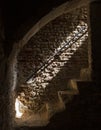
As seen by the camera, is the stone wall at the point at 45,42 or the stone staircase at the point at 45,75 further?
the stone wall at the point at 45,42

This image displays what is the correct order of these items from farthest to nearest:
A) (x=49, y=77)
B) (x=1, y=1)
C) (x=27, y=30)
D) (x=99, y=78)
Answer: (x=49, y=77), (x=99, y=78), (x=27, y=30), (x=1, y=1)

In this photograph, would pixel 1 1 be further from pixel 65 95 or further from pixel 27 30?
pixel 65 95

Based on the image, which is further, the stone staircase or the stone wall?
the stone wall

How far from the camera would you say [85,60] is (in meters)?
7.38

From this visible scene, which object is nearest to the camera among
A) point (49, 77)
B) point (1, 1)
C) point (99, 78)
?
point (1, 1)

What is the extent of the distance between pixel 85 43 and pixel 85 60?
40cm

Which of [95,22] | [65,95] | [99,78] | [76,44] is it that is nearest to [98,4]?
[95,22]

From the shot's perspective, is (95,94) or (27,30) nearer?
(27,30)

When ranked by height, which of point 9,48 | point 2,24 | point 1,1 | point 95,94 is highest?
point 1,1

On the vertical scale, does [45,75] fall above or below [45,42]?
below

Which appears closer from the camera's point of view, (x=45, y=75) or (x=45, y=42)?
(x=45, y=75)

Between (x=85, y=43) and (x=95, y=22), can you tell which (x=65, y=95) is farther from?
(x=85, y=43)

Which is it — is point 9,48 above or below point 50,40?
below

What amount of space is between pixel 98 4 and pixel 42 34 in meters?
2.28
